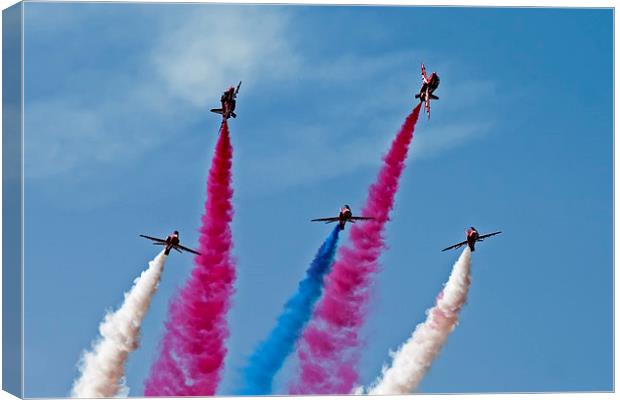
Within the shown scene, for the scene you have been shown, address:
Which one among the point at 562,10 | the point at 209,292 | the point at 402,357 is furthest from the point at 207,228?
the point at 562,10

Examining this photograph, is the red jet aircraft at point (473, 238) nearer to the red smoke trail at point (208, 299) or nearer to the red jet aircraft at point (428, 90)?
the red jet aircraft at point (428, 90)

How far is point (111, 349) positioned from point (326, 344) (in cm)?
929

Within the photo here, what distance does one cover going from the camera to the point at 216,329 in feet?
294

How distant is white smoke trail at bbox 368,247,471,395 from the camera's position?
89.0 meters

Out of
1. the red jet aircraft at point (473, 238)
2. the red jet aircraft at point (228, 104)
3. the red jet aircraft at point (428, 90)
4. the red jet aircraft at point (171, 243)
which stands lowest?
the red jet aircraft at point (171, 243)

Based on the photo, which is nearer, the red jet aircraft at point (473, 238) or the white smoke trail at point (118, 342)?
the white smoke trail at point (118, 342)

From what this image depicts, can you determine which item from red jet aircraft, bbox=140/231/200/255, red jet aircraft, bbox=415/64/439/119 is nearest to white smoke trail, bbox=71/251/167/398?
red jet aircraft, bbox=140/231/200/255

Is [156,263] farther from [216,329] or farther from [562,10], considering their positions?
[562,10]

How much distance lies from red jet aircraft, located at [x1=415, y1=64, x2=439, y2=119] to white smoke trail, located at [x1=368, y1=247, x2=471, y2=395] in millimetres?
5806

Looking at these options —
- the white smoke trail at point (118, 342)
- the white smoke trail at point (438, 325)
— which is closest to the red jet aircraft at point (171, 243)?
the white smoke trail at point (118, 342)

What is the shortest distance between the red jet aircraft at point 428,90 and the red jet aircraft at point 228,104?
23.4 feet

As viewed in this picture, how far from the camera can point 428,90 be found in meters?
89.6

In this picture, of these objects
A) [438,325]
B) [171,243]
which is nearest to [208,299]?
[171,243]

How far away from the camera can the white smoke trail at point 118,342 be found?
84.7 metres
